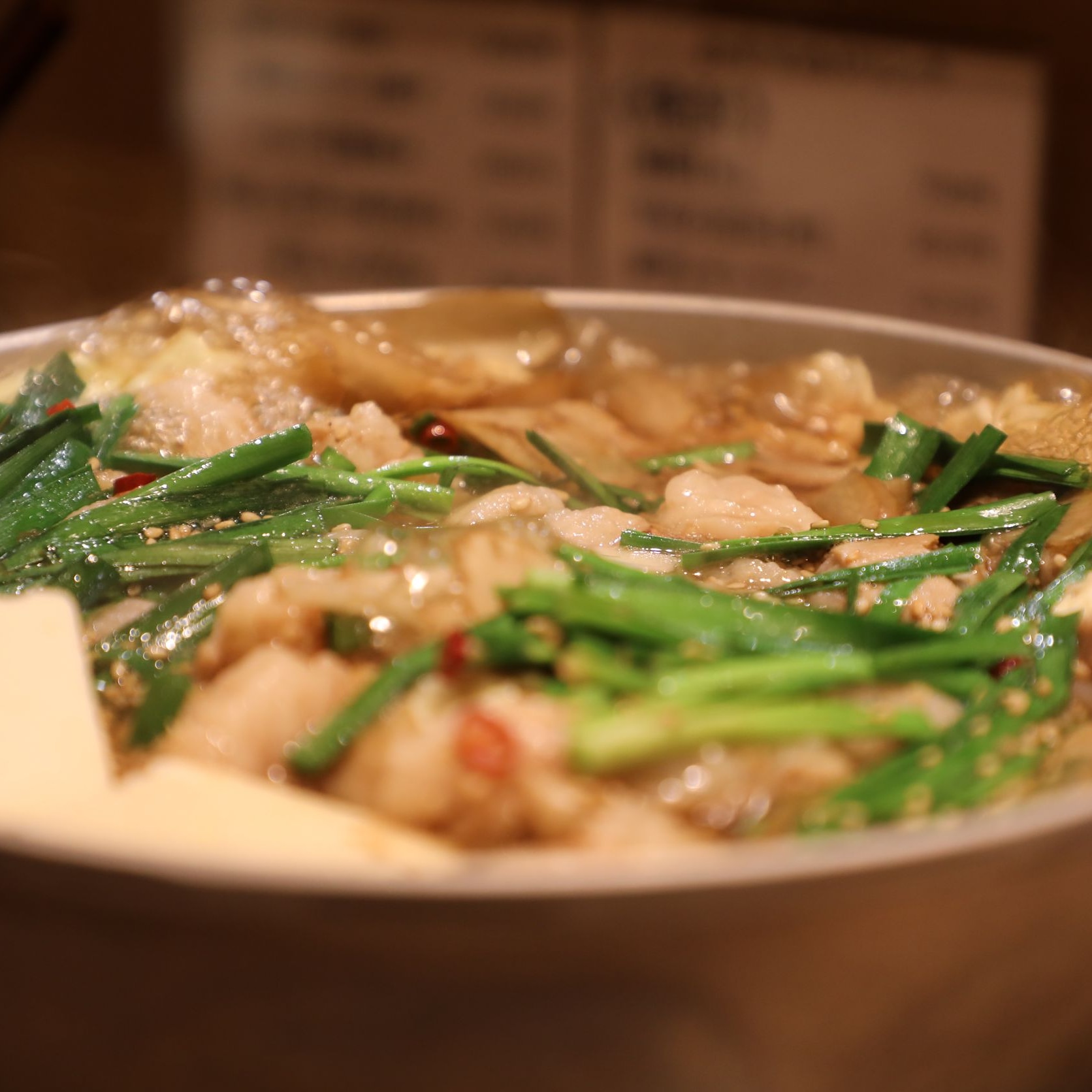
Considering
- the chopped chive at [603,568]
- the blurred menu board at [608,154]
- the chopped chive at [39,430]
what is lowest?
the chopped chive at [603,568]

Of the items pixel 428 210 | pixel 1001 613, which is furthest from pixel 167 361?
pixel 428 210

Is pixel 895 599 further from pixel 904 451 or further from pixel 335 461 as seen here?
pixel 335 461

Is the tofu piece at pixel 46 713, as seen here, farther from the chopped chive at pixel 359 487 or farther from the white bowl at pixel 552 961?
the chopped chive at pixel 359 487

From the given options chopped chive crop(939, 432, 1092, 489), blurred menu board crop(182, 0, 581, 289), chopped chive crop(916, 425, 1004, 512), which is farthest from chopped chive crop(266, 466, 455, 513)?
blurred menu board crop(182, 0, 581, 289)

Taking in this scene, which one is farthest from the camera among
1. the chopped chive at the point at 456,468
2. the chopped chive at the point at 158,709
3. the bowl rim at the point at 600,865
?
the chopped chive at the point at 456,468

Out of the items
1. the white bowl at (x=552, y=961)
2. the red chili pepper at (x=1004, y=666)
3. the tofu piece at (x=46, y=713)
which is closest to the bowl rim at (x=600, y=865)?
the white bowl at (x=552, y=961)

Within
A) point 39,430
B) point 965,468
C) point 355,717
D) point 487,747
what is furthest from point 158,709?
point 965,468

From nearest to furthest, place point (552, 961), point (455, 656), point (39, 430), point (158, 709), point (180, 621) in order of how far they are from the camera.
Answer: point (552, 961)
point (455, 656)
point (158, 709)
point (180, 621)
point (39, 430)
